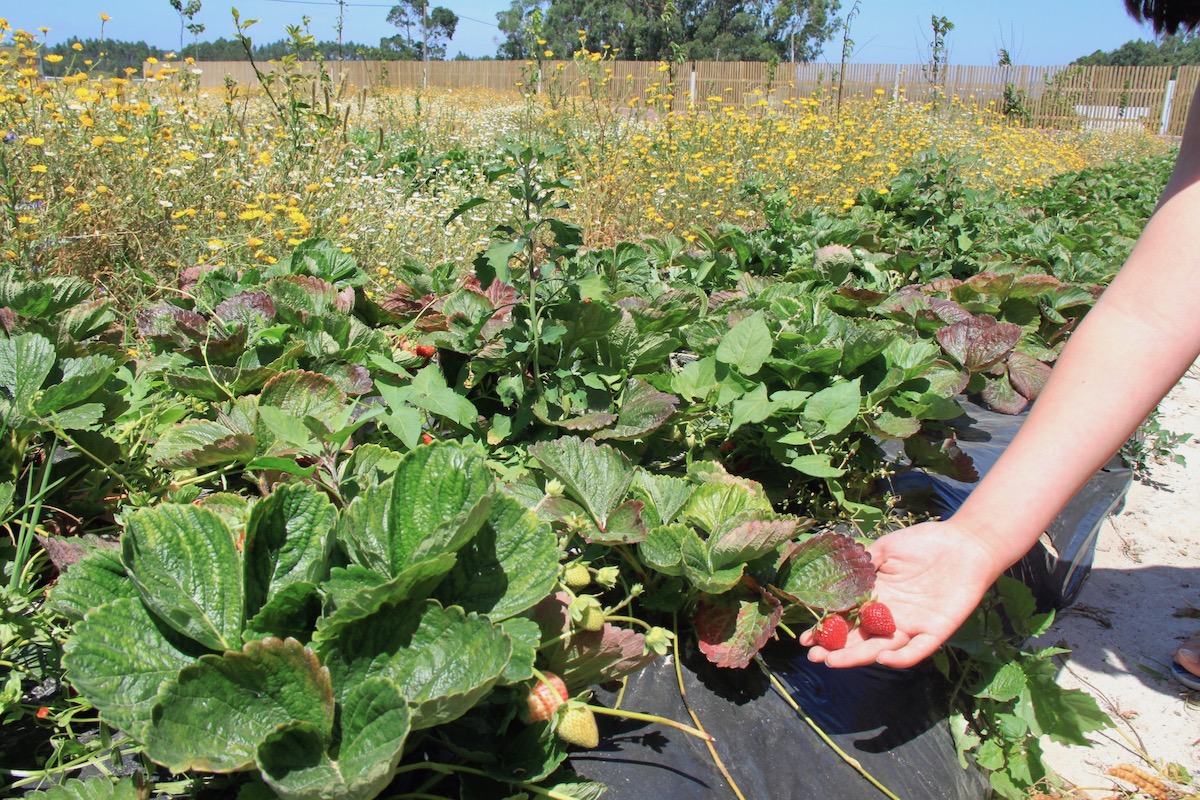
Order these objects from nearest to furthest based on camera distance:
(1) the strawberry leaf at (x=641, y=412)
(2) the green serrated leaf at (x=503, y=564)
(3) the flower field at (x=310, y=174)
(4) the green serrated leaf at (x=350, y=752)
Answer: (4) the green serrated leaf at (x=350, y=752) < (2) the green serrated leaf at (x=503, y=564) < (1) the strawberry leaf at (x=641, y=412) < (3) the flower field at (x=310, y=174)

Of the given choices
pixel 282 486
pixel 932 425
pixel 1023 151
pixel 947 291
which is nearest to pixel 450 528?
pixel 282 486

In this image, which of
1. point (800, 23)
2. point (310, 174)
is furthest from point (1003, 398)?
point (800, 23)

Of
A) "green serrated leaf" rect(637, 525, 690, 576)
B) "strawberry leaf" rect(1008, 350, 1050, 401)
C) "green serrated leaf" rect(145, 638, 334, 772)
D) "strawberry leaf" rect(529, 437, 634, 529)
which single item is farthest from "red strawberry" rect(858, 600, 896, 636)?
"strawberry leaf" rect(1008, 350, 1050, 401)

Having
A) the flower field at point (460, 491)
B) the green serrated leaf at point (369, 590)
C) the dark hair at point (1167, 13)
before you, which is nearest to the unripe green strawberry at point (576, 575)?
the flower field at point (460, 491)

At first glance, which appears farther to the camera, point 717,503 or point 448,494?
point 717,503

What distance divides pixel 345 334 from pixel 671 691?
1.02 metres

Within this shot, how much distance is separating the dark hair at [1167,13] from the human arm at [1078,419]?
1.14ft

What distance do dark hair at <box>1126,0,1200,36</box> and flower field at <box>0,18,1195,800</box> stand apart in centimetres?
73

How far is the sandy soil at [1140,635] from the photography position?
178 cm

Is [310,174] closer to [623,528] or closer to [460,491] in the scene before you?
[623,528]

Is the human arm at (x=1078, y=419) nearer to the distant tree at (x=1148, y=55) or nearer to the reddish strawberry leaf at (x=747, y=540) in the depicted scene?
the reddish strawberry leaf at (x=747, y=540)

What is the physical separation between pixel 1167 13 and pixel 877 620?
1214 millimetres

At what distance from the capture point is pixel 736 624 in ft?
4.23

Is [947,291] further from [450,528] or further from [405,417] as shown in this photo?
[450,528]
